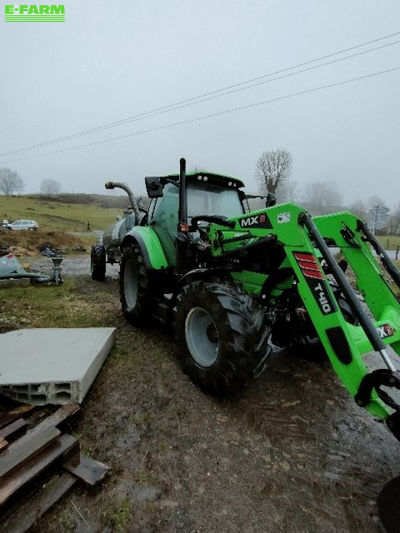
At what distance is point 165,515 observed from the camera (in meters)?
1.81

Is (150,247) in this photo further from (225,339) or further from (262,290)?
(225,339)

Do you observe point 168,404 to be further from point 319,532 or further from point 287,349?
point 287,349

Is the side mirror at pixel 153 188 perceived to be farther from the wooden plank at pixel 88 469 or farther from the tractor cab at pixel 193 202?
the wooden plank at pixel 88 469

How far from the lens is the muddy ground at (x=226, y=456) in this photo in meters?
1.81

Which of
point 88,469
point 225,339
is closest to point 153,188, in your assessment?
point 225,339

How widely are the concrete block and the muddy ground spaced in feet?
15.0

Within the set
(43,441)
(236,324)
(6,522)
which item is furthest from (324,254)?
(6,522)

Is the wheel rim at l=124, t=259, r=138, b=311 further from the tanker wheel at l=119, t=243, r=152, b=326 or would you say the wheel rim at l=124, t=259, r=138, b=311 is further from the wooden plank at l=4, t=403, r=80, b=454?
the wooden plank at l=4, t=403, r=80, b=454

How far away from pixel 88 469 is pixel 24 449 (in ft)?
1.34

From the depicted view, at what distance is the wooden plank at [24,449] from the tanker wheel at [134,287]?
7.00ft

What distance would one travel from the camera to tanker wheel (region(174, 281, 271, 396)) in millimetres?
2512

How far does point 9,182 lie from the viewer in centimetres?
8462

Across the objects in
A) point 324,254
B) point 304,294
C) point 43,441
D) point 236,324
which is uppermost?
point 324,254

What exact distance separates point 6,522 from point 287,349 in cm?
323
